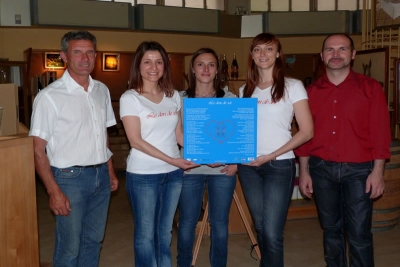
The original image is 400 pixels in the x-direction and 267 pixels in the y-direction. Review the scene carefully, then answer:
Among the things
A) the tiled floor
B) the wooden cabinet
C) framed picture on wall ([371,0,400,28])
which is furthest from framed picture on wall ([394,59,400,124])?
the wooden cabinet

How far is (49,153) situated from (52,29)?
25.5 feet

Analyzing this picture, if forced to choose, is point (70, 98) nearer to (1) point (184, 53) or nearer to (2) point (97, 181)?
(2) point (97, 181)

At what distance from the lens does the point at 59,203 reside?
2555 mm

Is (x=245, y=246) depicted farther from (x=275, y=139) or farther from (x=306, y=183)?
(x=275, y=139)

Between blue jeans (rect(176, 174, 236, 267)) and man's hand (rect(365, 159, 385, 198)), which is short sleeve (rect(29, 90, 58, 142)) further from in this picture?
man's hand (rect(365, 159, 385, 198))

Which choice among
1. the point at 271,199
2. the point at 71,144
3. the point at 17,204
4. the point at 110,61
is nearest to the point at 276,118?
the point at 271,199

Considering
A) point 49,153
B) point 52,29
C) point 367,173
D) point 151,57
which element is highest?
point 52,29

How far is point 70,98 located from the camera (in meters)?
2.62

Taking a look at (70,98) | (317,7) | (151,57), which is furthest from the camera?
(317,7)

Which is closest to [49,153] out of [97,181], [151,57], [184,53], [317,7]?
[97,181]

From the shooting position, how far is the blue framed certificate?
281cm

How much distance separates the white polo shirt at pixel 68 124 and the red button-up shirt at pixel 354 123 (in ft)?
4.80

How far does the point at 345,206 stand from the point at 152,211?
1283 millimetres

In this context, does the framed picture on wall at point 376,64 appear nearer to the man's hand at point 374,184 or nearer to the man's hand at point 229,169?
the man's hand at point 374,184
